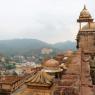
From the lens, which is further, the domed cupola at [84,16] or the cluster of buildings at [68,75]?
the domed cupola at [84,16]

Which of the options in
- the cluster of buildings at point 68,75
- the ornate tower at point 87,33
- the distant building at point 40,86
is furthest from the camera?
the ornate tower at point 87,33

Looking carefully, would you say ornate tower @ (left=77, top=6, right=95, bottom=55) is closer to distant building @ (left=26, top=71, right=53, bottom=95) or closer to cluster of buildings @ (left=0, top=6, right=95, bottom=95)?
cluster of buildings @ (left=0, top=6, right=95, bottom=95)

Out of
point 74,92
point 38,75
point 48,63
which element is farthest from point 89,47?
point 74,92

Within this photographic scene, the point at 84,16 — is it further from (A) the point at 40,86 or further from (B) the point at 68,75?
(B) the point at 68,75

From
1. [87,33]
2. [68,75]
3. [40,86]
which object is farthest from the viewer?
[87,33]

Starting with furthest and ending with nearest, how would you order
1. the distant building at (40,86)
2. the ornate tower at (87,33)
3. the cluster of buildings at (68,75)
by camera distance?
the ornate tower at (87,33) < the distant building at (40,86) < the cluster of buildings at (68,75)

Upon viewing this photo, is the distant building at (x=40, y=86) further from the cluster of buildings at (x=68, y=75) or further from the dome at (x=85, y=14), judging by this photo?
the dome at (x=85, y=14)

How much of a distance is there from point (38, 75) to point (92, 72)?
7.50 metres

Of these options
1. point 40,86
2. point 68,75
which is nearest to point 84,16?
point 40,86

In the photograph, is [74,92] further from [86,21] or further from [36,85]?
[86,21]

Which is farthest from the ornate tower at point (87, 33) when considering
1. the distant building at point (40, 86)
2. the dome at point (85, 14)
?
the distant building at point (40, 86)

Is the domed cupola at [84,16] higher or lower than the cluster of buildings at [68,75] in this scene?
higher

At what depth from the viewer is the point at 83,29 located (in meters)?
26.2

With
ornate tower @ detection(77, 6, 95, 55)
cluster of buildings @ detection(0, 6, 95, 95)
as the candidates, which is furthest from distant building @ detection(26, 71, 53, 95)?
ornate tower @ detection(77, 6, 95, 55)
